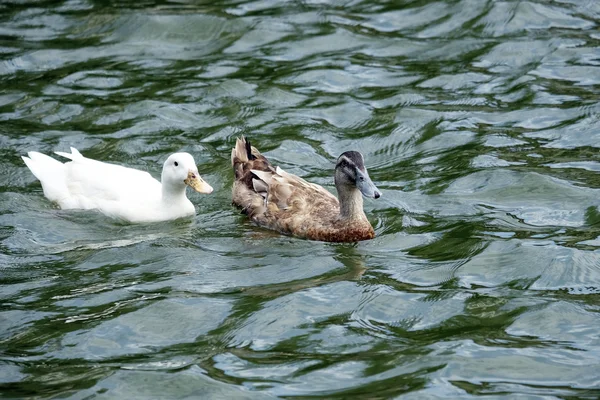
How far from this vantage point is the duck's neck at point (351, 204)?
30.5 ft

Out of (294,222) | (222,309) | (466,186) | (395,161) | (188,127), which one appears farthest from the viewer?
(188,127)

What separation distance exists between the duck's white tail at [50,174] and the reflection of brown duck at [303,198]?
1.75m

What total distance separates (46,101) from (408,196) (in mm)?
5242

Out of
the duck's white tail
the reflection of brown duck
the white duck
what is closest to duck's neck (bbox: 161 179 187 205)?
the white duck

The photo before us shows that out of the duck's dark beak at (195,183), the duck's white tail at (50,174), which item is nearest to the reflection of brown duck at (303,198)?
the duck's dark beak at (195,183)

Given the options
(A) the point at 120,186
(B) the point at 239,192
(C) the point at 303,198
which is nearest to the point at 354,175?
(C) the point at 303,198

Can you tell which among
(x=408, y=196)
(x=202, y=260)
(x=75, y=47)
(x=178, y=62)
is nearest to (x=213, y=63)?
(x=178, y=62)

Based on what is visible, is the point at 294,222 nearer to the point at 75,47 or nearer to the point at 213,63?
the point at 213,63

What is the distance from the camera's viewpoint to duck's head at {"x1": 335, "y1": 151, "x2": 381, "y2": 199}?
8969 millimetres

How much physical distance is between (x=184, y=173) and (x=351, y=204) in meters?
1.71

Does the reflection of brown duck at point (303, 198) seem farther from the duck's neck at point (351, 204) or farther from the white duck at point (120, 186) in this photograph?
the white duck at point (120, 186)

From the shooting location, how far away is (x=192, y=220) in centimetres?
1019

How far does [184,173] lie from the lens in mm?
9906

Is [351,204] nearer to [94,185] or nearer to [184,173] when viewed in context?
[184,173]
